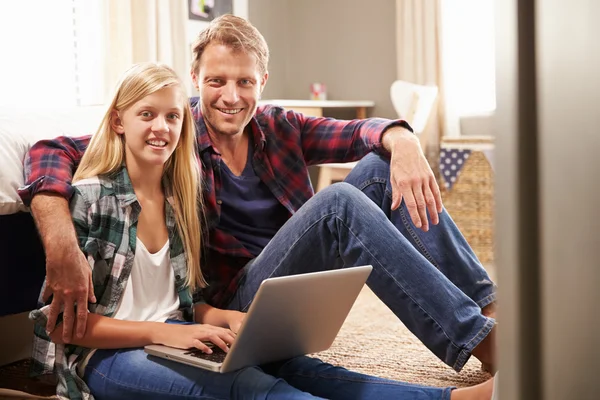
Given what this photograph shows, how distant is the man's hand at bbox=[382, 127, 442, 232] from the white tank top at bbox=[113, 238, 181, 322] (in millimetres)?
462

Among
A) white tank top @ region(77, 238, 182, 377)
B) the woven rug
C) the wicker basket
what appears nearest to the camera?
white tank top @ region(77, 238, 182, 377)

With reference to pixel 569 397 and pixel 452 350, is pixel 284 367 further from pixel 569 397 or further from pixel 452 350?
pixel 569 397

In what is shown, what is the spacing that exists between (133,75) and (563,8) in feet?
4.09

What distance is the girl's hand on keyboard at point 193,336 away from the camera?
51.3 inches

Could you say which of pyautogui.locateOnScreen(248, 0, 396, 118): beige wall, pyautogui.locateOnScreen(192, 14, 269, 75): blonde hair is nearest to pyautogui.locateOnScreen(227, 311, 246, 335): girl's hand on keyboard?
pyautogui.locateOnScreen(192, 14, 269, 75): blonde hair

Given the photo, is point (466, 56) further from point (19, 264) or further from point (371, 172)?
point (19, 264)

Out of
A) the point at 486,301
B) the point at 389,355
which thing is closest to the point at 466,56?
the point at 389,355

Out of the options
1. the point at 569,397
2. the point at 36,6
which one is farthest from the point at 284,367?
the point at 36,6

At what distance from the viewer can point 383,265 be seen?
140 cm

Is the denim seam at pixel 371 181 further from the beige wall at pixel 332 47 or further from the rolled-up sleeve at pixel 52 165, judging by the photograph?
the beige wall at pixel 332 47

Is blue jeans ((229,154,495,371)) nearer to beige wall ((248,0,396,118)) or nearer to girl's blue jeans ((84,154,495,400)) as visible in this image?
girl's blue jeans ((84,154,495,400))

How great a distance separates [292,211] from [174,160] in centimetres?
31

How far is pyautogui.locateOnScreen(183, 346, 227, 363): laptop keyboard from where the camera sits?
126cm

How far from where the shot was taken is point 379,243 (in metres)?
1.39
